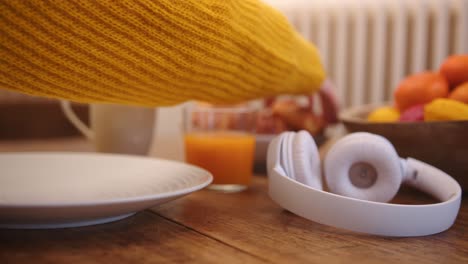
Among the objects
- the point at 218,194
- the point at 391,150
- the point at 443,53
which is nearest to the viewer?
the point at 391,150

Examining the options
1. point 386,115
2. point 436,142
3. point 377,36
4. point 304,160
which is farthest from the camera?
point 377,36

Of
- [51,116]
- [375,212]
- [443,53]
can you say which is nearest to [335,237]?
[375,212]

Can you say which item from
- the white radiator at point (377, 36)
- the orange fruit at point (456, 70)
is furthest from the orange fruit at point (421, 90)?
the white radiator at point (377, 36)

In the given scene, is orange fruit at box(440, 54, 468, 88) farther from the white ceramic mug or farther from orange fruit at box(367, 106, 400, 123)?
the white ceramic mug

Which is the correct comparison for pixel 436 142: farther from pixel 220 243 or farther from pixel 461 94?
pixel 220 243

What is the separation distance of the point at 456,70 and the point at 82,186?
51cm

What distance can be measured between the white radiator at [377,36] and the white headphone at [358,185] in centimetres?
212

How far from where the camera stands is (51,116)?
2.30 m

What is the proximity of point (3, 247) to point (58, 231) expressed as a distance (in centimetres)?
5

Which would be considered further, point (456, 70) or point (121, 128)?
point (121, 128)

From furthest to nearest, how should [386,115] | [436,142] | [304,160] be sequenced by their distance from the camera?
1. [386,115]
2. [436,142]
3. [304,160]

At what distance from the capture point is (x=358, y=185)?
0.57 m

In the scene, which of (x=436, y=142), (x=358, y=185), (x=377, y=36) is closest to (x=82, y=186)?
(x=358, y=185)

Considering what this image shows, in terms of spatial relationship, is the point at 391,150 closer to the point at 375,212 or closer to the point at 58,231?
the point at 375,212
